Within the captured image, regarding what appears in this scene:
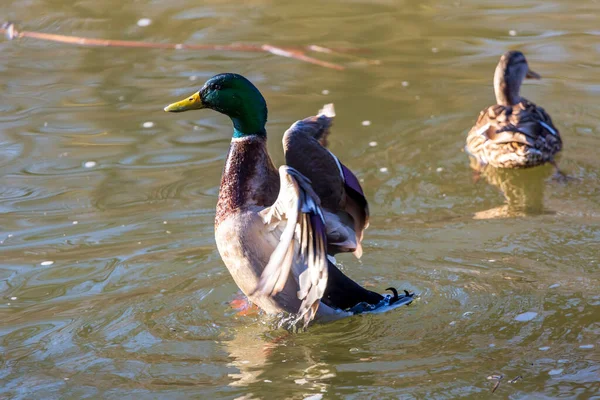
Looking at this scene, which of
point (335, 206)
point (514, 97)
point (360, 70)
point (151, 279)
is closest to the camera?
point (335, 206)

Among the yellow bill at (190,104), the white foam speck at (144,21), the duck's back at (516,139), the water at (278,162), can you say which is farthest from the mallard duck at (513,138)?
the white foam speck at (144,21)

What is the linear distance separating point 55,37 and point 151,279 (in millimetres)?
5168

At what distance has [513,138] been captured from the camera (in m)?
7.01

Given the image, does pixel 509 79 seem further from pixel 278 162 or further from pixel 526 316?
pixel 526 316

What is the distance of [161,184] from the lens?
23.1ft

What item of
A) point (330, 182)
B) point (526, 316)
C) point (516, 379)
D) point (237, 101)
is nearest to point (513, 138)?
point (526, 316)

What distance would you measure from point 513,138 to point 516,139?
2cm

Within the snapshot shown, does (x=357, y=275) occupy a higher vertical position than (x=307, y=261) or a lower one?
lower

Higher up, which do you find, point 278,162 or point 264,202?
point 264,202

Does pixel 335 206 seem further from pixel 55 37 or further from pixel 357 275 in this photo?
pixel 55 37

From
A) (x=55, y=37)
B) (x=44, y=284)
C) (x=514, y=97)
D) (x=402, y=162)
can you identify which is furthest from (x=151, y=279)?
(x=55, y=37)

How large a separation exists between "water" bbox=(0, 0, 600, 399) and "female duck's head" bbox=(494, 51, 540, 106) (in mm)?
407

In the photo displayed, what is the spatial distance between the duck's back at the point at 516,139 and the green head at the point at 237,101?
2555mm

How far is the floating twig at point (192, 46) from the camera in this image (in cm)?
945
